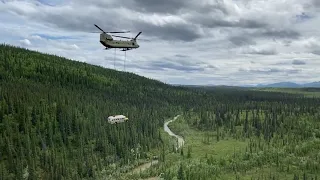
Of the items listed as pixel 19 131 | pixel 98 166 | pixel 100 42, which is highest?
pixel 100 42

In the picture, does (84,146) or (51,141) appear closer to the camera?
(51,141)

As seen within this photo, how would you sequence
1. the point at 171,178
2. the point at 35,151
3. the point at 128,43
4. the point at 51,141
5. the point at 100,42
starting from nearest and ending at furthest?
the point at 100,42 → the point at 128,43 → the point at 171,178 → the point at 35,151 → the point at 51,141

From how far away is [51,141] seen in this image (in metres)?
185

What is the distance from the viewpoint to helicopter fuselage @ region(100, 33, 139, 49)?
68.2 metres

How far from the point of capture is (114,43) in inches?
2776

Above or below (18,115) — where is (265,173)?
below

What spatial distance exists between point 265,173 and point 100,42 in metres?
127

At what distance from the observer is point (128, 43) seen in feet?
239

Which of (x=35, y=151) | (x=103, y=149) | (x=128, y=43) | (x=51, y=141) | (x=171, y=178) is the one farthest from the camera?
(x=103, y=149)

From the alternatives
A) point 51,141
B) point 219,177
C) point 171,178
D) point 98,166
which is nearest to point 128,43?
point 171,178

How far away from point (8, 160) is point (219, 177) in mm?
91673

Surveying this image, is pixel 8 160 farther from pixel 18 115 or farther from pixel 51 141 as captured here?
pixel 18 115

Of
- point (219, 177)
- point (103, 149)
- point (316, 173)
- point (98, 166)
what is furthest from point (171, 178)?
point (316, 173)

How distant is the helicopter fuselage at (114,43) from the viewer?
6819cm
